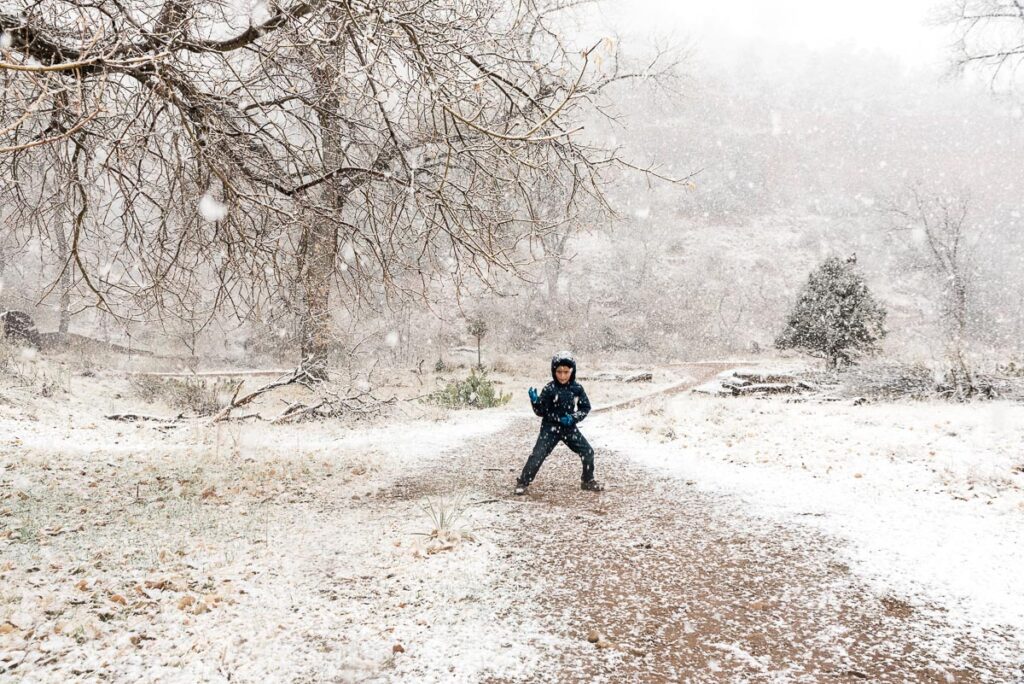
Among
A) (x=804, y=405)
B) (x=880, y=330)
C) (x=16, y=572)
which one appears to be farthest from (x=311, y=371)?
(x=880, y=330)

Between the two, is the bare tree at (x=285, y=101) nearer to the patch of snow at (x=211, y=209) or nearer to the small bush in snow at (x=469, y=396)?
the patch of snow at (x=211, y=209)

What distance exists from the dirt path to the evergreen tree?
1342cm

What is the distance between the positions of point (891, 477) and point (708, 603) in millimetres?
3444

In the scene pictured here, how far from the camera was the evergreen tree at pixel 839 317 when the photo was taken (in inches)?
647

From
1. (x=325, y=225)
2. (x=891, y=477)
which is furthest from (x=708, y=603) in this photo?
(x=325, y=225)

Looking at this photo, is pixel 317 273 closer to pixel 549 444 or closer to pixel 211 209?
pixel 211 209

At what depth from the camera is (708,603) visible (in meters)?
3.37

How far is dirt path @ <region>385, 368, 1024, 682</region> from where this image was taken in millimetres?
2680

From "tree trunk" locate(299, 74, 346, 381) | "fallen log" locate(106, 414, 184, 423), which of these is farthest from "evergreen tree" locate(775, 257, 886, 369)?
"fallen log" locate(106, 414, 184, 423)

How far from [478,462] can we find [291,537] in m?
3.26

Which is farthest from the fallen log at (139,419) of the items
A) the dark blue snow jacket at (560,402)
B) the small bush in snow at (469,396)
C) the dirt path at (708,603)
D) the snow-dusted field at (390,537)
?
the dark blue snow jacket at (560,402)

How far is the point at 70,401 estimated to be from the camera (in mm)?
11102

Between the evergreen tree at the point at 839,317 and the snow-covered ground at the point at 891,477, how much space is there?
263 inches

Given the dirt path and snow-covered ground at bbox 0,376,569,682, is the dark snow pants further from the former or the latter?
snow-covered ground at bbox 0,376,569,682
